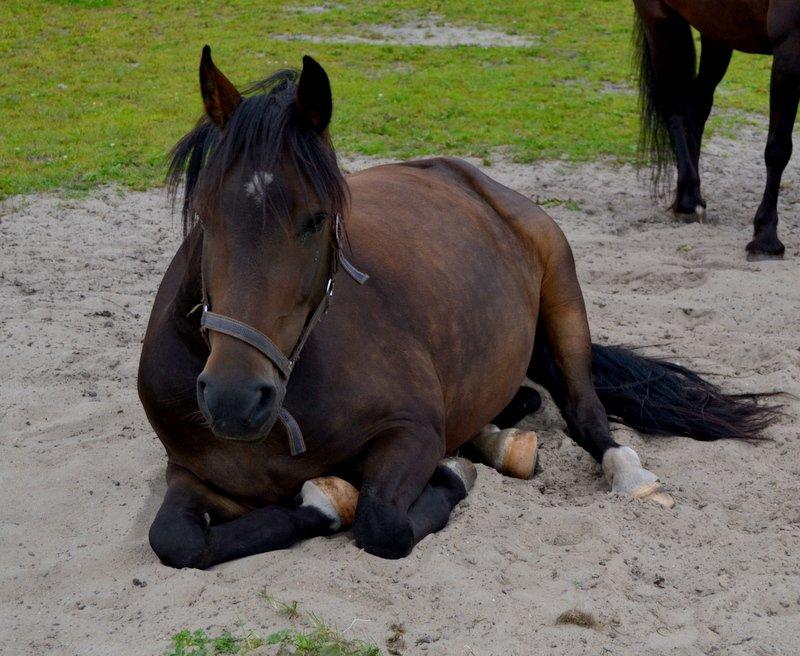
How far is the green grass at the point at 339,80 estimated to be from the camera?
31.0ft

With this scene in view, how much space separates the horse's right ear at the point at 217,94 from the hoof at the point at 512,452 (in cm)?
178

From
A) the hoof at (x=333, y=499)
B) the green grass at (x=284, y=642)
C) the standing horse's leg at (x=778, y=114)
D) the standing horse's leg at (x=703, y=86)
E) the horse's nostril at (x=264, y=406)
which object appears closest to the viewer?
the green grass at (x=284, y=642)

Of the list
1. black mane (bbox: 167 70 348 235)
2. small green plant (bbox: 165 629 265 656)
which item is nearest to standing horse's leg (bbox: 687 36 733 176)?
black mane (bbox: 167 70 348 235)

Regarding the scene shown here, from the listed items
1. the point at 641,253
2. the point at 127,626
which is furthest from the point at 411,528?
the point at 641,253

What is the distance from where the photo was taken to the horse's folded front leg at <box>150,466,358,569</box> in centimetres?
328

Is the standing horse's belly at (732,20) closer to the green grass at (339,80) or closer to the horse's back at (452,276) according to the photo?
the green grass at (339,80)

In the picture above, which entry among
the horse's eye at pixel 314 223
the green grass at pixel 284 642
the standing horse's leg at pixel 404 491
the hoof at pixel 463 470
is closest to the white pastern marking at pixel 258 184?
the horse's eye at pixel 314 223

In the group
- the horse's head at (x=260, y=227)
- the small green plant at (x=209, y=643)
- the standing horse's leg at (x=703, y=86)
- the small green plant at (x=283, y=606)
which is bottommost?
the small green plant at (x=283, y=606)

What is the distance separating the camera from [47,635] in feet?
9.66

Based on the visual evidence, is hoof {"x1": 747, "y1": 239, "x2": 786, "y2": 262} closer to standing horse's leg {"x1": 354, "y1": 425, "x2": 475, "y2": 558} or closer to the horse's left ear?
standing horse's leg {"x1": 354, "y1": 425, "x2": 475, "y2": 558}

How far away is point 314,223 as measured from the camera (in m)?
3.00

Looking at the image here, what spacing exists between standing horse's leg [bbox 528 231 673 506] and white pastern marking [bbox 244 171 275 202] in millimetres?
2093

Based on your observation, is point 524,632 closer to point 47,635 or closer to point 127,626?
point 127,626

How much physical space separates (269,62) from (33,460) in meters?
10.1
